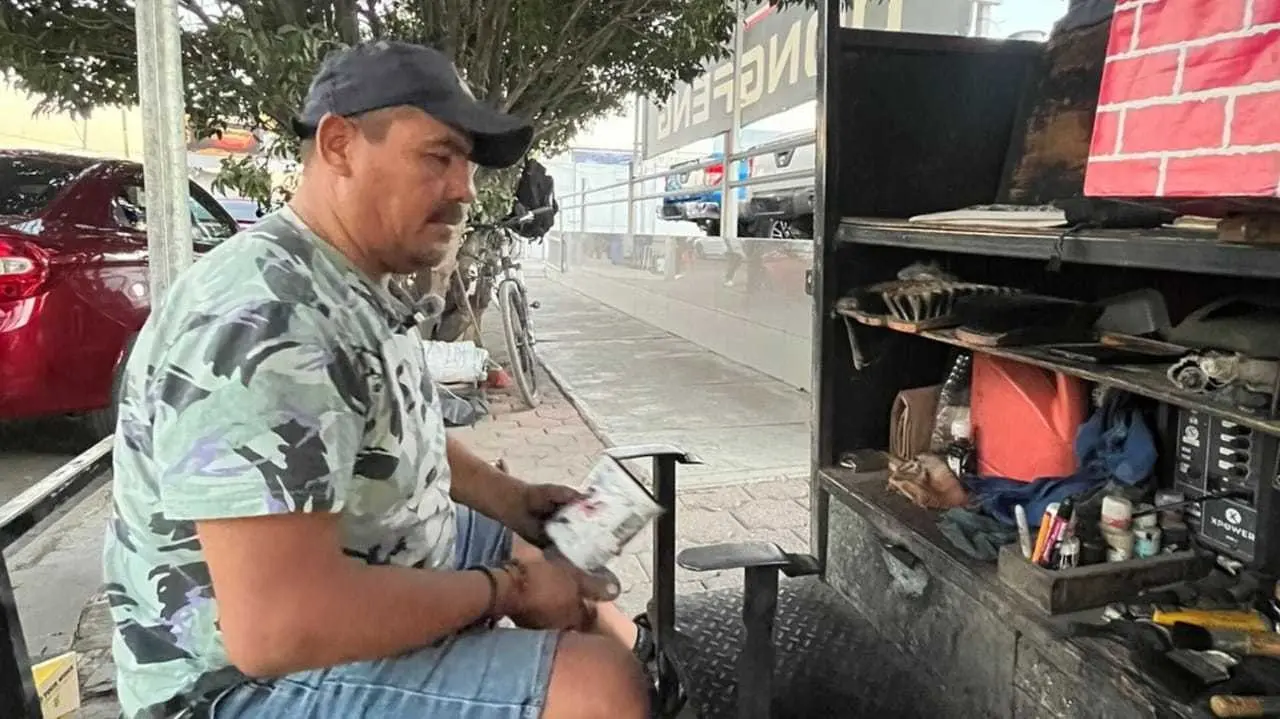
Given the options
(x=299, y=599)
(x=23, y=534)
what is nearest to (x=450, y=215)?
(x=299, y=599)

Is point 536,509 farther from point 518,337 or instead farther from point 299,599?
point 518,337

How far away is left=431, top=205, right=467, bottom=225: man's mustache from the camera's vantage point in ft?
4.99

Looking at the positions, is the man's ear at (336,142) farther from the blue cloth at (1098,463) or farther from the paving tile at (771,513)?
the paving tile at (771,513)

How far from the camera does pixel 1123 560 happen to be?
1823mm

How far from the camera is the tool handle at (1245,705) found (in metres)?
1.37

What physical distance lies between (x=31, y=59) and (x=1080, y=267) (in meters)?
4.98

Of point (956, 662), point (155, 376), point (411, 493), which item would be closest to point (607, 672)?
point (411, 493)

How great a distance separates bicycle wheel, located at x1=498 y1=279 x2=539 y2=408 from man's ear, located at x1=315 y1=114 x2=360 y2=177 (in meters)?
4.52

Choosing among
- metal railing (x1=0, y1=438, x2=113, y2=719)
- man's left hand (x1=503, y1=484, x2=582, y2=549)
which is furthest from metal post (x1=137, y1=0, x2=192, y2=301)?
man's left hand (x1=503, y1=484, x2=582, y2=549)

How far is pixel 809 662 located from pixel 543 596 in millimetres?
1012

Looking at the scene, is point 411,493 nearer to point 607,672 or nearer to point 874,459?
point 607,672

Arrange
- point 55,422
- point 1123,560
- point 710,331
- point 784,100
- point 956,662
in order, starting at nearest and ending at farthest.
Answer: point 1123,560 → point 956,662 → point 55,422 → point 784,100 → point 710,331

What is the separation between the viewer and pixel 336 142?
1.43 metres

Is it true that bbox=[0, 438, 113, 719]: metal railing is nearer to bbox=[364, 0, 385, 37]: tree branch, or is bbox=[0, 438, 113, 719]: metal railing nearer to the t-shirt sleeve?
the t-shirt sleeve
